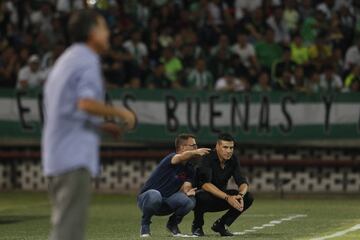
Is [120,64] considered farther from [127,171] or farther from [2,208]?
[2,208]

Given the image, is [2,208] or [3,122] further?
[3,122]

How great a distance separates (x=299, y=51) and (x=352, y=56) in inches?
44.1

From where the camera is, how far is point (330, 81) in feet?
78.3

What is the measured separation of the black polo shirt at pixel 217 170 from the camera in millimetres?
14102

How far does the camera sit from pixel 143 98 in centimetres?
2422

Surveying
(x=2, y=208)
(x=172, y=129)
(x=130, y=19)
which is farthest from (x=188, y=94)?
(x=2, y=208)

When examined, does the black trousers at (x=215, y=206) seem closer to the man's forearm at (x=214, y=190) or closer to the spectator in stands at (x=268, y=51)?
the man's forearm at (x=214, y=190)

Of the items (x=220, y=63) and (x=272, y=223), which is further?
(x=220, y=63)

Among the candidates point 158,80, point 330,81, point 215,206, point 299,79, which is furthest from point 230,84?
point 215,206

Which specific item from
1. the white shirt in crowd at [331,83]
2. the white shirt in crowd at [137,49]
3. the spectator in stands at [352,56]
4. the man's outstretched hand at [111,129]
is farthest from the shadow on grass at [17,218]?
the man's outstretched hand at [111,129]

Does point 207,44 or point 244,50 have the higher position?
point 207,44

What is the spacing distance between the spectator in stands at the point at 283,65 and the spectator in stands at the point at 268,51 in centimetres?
62

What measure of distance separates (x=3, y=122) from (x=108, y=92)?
243 cm

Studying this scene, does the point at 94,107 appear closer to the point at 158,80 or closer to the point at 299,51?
the point at 158,80
